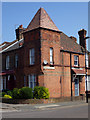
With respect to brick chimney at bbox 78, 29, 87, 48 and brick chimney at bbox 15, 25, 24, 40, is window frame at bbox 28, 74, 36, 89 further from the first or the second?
brick chimney at bbox 78, 29, 87, 48

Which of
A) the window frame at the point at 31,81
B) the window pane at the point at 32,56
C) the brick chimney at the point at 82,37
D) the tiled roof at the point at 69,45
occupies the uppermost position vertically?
the brick chimney at the point at 82,37

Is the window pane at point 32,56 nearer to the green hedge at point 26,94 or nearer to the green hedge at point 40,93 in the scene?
the green hedge at point 40,93

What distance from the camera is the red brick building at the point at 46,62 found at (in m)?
24.3

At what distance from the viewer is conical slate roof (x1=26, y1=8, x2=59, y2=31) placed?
82.0 feet

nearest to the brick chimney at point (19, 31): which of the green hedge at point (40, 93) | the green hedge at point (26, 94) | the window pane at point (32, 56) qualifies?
the window pane at point (32, 56)

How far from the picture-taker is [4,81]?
31.1 m

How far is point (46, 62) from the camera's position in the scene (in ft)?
78.9

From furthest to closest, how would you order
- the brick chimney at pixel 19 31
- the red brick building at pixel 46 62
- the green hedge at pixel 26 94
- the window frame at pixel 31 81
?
the brick chimney at pixel 19 31 → the window frame at pixel 31 81 → the red brick building at pixel 46 62 → the green hedge at pixel 26 94

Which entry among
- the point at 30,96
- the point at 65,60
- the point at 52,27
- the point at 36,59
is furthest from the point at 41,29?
the point at 30,96

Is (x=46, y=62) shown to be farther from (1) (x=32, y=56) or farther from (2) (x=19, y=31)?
(2) (x=19, y=31)

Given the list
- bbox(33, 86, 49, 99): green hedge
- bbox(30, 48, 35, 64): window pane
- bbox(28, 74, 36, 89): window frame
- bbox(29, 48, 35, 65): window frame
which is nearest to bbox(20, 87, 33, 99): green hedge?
bbox(33, 86, 49, 99): green hedge

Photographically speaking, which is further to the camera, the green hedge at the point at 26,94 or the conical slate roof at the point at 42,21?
the conical slate roof at the point at 42,21

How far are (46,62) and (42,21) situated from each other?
522 centimetres

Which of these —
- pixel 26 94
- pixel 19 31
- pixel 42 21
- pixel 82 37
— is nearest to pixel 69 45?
pixel 82 37
